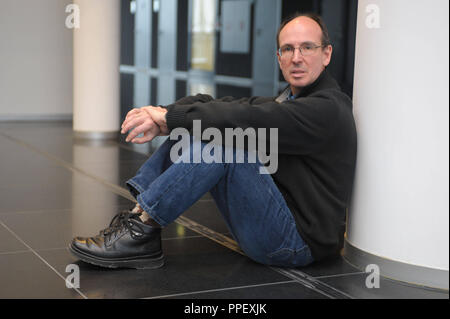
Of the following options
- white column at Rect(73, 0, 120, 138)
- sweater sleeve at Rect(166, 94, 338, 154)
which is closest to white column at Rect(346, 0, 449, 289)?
sweater sleeve at Rect(166, 94, 338, 154)

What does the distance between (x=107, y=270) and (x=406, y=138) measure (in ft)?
4.40

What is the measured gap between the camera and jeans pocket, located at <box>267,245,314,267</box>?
277 cm

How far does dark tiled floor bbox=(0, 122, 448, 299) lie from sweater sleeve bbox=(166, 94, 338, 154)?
1.87ft

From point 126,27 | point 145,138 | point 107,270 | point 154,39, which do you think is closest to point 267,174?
point 145,138

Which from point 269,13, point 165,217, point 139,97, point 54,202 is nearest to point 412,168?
point 165,217

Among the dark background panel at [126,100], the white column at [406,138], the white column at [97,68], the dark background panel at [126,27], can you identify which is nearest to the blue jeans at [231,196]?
the white column at [406,138]

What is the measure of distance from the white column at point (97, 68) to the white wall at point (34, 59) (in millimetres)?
1689

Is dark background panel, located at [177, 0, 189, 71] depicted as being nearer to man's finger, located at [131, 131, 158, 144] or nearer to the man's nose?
the man's nose

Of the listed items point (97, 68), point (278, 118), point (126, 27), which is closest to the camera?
point (278, 118)

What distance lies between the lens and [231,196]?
266 centimetres

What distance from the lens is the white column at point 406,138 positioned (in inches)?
99.6

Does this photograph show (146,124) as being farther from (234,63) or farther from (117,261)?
(234,63)

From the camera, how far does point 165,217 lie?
2.65 meters

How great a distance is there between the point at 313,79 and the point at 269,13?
14.2 metres
